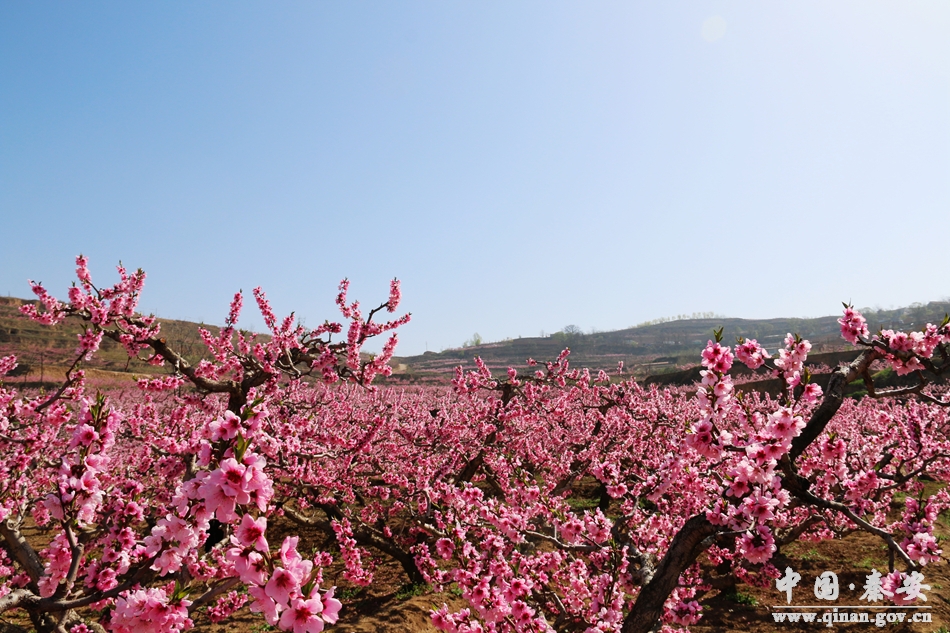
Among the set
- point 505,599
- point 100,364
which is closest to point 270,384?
point 505,599

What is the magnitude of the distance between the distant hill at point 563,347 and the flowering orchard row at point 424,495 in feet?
27.0

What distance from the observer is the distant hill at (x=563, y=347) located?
140 feet

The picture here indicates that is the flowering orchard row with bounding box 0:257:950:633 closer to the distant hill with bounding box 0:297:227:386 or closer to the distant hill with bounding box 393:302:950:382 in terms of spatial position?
the distant hill with bounding box 0:297:227:386

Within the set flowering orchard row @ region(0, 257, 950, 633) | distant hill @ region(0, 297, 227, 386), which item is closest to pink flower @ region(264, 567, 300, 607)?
flowering orchard row @ region(0, 257, 950, 633)

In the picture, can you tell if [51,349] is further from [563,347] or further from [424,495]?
[563,347]

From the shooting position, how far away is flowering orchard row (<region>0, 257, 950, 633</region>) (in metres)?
2.71

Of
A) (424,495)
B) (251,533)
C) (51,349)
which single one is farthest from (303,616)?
(51,349)

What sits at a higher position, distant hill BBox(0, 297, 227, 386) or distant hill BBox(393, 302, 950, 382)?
distant hill BBox(0, 297, 227, 386)

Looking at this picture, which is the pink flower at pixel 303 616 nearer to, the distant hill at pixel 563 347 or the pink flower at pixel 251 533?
the pink flower at pixel 251 533

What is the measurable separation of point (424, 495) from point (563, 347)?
99.7m

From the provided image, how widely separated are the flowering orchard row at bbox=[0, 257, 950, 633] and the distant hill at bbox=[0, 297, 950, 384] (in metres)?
8.22

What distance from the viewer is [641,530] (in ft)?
22.3

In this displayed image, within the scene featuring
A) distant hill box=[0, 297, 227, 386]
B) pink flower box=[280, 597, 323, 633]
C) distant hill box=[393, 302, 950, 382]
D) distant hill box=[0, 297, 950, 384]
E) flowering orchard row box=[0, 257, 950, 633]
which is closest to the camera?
pink flower box=[280, 597, 323, 633]

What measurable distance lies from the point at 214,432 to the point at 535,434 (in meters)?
14.3
